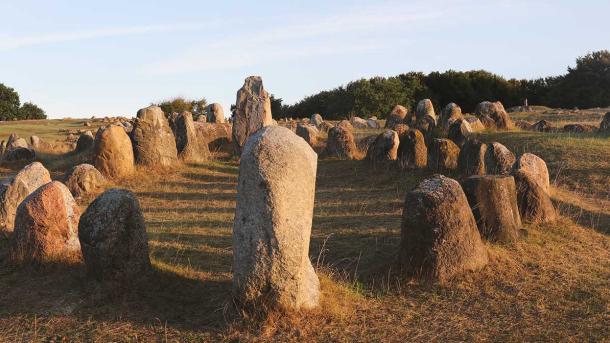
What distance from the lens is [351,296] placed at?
7277 mm

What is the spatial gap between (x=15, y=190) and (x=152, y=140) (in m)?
5.88

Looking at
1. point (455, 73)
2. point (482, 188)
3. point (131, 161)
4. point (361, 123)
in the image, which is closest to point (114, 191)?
point (482, 188)

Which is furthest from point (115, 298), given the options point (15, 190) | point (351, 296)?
point (15, 190)

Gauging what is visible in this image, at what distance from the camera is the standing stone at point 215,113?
2449 centimetres

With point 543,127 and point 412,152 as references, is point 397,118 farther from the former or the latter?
point 412,152

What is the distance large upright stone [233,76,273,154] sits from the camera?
18531 millimetres

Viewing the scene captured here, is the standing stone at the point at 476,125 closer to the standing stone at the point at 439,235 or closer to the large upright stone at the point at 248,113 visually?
the large upright stone at the point at 248,113

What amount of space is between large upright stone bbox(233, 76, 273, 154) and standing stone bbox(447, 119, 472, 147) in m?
5.33

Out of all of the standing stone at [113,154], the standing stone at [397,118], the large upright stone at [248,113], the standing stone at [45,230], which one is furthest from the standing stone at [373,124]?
the standing stone at [45,230]

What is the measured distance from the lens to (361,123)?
27156 mm

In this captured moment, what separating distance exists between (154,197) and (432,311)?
27.9ft

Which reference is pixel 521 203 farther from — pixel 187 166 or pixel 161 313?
pixel 187 166

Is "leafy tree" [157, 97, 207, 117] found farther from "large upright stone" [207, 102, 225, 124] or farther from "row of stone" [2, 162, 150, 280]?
"row of stone" [2, 162, 150, 280]

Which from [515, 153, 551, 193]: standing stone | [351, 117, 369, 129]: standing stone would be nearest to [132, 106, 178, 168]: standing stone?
[515, 153, 551, 193]: standing stone
